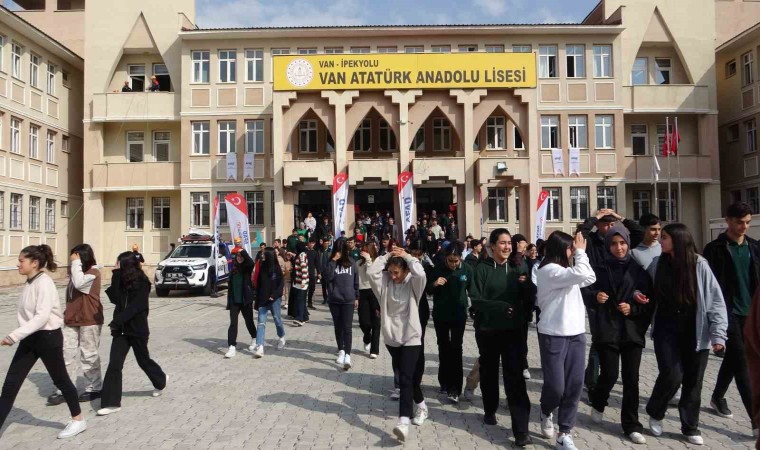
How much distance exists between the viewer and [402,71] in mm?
26438

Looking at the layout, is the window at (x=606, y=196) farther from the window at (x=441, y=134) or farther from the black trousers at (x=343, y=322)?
the black trousers at (x=343, y=322)

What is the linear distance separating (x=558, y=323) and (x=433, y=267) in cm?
211

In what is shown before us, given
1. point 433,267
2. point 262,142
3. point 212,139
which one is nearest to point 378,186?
point 262,142

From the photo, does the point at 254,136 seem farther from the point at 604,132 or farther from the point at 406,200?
the point at 604,132

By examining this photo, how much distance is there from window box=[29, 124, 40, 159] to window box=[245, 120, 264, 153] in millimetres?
9900

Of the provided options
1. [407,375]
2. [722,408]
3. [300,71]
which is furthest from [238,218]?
[722,408]

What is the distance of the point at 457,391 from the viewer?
22.4 ft

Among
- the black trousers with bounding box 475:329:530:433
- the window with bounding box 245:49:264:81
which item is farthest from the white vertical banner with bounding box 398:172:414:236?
the black trousers with bounding box 475:329:530:433

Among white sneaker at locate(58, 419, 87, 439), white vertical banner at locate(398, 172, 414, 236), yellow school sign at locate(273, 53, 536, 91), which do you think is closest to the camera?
white sneaker at locate(58, 419, 87, 439)

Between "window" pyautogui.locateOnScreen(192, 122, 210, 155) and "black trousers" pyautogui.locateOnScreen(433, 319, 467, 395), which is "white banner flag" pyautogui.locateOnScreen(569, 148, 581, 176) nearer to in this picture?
"window" pyautogui.locateOnScreen(192, 122, 210, 155)

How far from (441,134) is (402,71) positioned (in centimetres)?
490

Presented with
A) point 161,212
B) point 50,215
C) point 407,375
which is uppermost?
point 161,212

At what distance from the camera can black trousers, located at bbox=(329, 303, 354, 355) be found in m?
9.03

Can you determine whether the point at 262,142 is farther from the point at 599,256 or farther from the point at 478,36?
the point at 599,256
